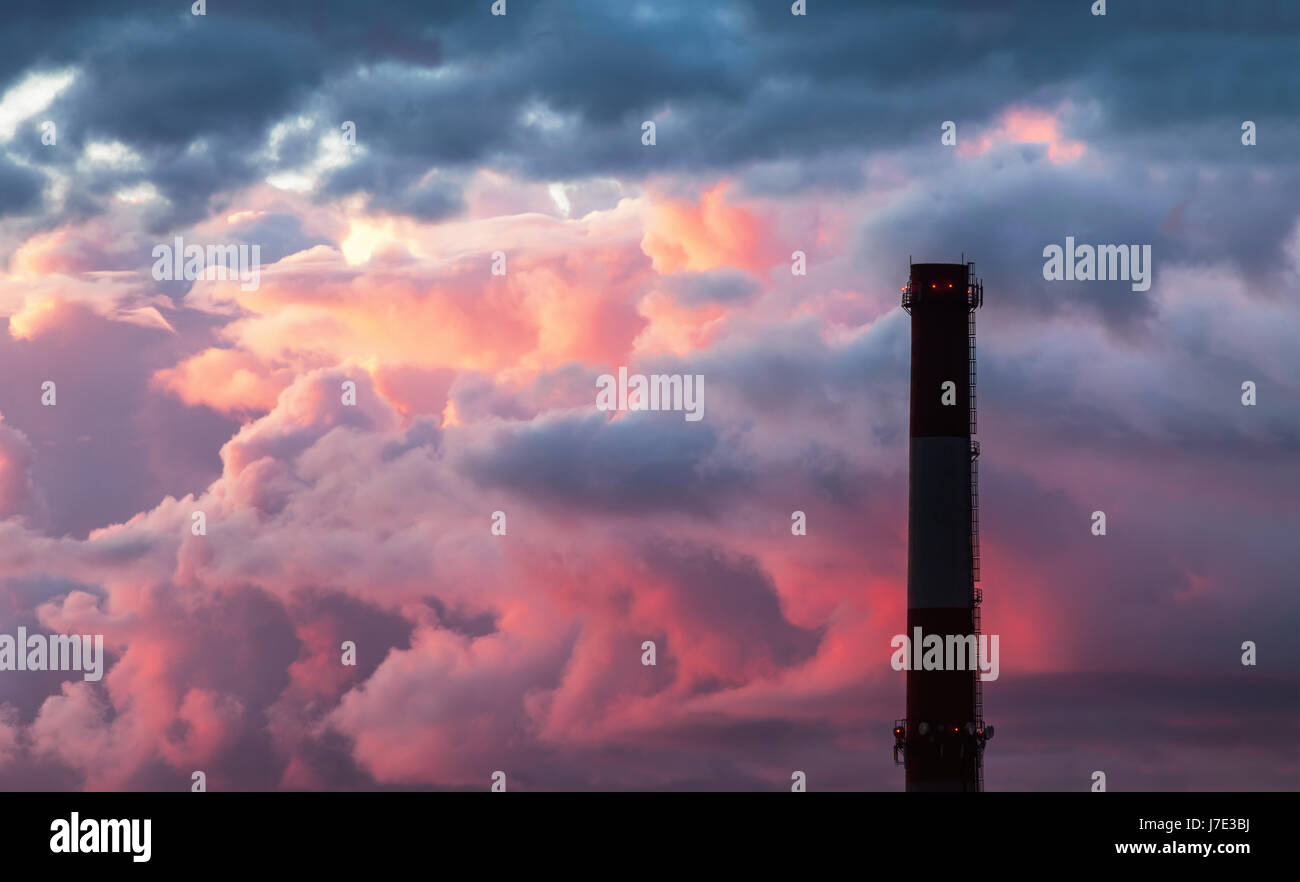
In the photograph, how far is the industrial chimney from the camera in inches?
2425

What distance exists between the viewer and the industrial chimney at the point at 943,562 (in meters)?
61.6

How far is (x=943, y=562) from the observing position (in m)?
61.8
